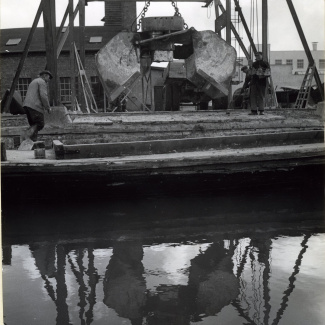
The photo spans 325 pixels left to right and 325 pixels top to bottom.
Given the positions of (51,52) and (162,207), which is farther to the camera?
(51,52)

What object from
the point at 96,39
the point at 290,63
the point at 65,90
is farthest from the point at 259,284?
the point at 290,63

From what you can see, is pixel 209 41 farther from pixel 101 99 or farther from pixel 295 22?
pixel 101 99

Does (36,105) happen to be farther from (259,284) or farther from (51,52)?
(259,284)

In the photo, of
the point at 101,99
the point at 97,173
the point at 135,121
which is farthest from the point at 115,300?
the point at 101,99

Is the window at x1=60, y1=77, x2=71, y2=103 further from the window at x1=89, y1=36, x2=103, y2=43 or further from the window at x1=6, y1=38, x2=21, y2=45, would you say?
the window at x1=6, y1=38, x2=21, y2=45

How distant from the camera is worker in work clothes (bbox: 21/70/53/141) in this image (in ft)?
27.5

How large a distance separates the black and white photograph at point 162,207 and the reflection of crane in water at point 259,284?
1 cm

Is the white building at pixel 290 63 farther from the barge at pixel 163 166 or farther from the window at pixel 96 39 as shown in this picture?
the barge at pixel 163 166

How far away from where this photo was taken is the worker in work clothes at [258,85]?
10492mm

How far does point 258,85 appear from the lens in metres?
10.6

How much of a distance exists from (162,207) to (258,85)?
5.51 metres

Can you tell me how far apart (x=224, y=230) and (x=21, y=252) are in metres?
2.05

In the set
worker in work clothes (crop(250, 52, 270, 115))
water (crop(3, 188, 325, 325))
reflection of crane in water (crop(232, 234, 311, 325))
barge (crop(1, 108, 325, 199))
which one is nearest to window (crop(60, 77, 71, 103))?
worker in work clothes (crop(250, 52, 270, 115))

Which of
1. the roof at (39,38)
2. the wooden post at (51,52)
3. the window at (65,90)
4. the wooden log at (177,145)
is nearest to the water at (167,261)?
the wooden log at (177,145)
